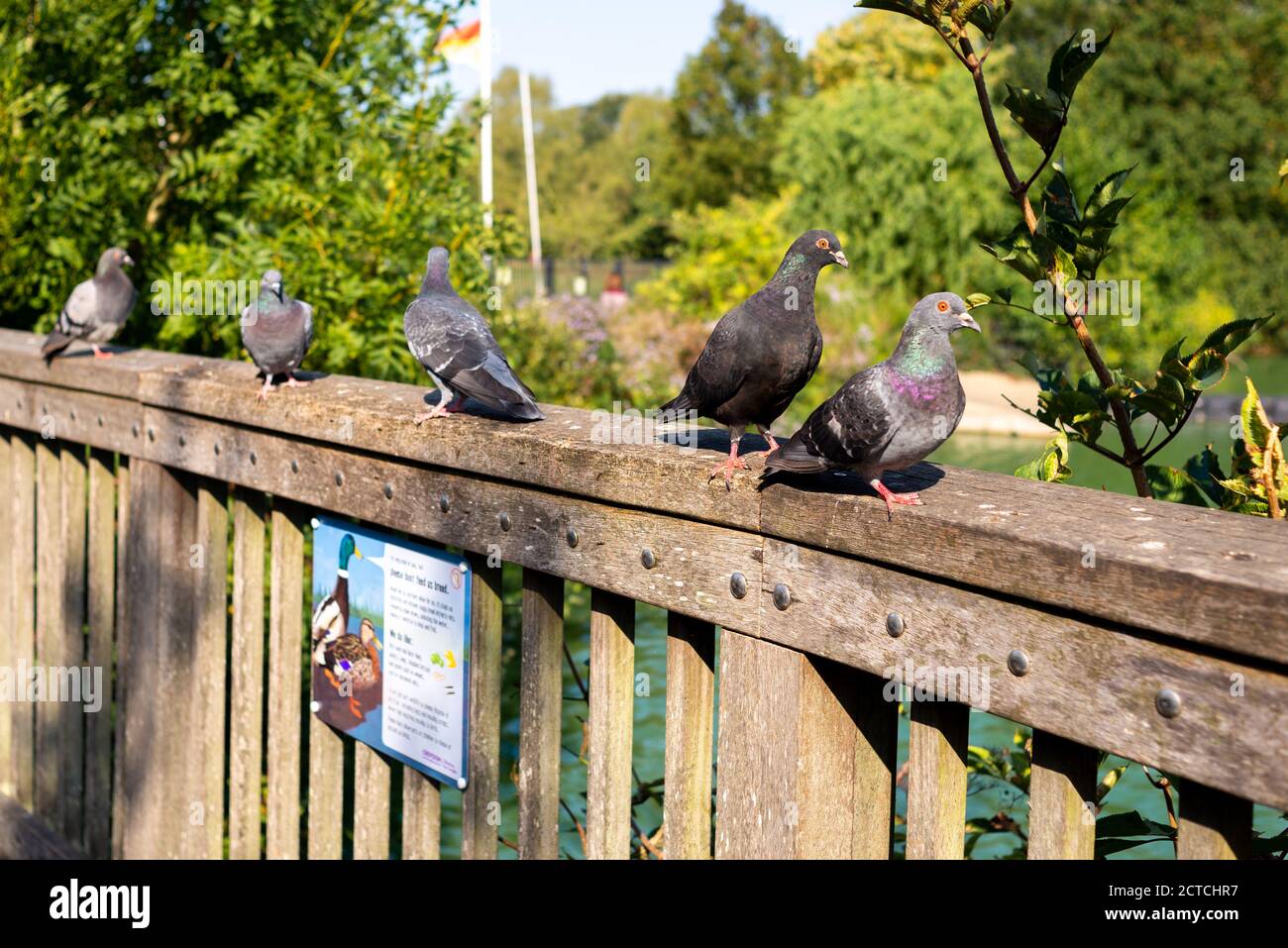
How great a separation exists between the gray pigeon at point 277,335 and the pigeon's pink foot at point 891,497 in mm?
1752

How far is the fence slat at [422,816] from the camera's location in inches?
104

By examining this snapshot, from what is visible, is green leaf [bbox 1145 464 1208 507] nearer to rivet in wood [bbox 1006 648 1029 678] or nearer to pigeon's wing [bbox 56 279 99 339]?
rivet in wood [bbox 1006 648 1029 678]

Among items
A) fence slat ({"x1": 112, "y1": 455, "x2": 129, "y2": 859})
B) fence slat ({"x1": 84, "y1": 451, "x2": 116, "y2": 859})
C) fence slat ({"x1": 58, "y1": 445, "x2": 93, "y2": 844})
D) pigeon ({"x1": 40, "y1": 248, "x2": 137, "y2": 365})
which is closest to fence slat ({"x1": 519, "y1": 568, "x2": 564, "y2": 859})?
fence slat ({"x1": 112, "y1": 455, "x2": 129, "y2": 859})

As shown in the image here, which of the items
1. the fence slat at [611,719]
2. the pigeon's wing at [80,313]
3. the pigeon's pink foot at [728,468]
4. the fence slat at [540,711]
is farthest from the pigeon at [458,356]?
the pigeon's wing at [80,313]

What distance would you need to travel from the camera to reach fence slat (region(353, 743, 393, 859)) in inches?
109

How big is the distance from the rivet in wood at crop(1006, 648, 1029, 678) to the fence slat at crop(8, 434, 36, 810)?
332cm

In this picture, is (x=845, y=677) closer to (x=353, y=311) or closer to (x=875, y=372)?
(x=875, y=372)

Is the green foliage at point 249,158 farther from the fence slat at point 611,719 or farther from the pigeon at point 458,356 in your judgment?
the fence slat at point 611,719

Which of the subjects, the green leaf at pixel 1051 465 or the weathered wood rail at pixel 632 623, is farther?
the green leaf at pixel 1051 465

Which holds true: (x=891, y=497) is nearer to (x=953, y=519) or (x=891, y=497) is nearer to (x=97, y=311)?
(x=953, y=519)

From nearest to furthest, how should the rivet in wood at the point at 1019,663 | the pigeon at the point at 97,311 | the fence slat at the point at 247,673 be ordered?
the rivet in wood at the point at 1019,663, the fence slat at the point at 247,673, the pigeon at the point at 97,311

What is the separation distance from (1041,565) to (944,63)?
43929 millimetres

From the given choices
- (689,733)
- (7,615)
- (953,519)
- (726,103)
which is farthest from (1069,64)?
(726,103)
